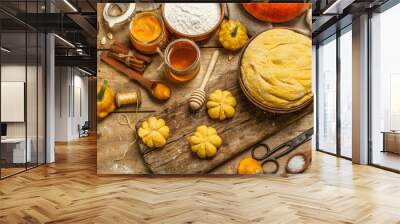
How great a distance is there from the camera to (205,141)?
18.0 ft

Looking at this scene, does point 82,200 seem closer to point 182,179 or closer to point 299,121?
point 182,179

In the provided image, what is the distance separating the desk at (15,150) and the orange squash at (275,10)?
4.26 metres

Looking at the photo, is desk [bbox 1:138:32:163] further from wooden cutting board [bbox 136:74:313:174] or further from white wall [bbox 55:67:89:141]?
white wall [bbox 55:67:89:141]

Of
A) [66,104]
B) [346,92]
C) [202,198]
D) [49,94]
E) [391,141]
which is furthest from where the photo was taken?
[66,104]

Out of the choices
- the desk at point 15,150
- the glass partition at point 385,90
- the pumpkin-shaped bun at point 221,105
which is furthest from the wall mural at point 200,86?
the glass partition at point 385,90

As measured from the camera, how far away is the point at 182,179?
213 inches

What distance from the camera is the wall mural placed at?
5.50 meters

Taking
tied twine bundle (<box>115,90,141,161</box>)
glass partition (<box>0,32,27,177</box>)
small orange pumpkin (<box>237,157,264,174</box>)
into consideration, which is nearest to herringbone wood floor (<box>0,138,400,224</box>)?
small orange pumpkin (<box>237,157,264,174</box>)

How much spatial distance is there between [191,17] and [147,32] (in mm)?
678

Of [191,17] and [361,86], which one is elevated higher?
[191,17]

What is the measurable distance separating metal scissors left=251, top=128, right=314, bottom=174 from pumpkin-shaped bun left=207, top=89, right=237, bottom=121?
2.27 ft


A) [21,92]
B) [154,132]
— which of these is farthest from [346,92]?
[21,92]

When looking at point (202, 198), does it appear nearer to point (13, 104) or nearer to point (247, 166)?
point (247, 166)

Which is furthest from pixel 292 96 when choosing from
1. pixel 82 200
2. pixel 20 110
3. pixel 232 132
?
pixel 20 110
